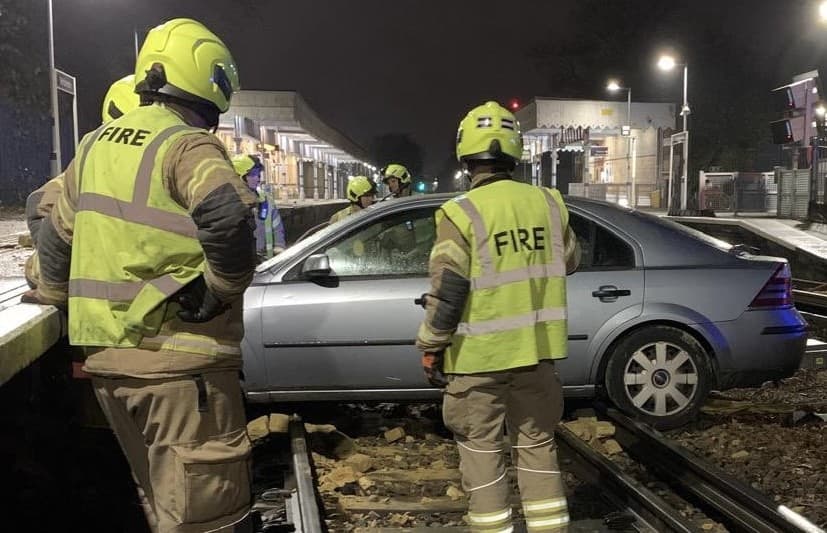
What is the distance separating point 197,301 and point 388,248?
124 inches

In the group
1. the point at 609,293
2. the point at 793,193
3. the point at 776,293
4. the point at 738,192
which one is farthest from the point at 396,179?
the point at 738,192

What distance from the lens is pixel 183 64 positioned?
255 cm

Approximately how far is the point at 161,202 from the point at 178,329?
39cm

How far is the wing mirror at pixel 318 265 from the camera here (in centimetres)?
510

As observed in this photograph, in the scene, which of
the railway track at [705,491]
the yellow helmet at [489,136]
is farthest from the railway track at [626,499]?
the yellow helmet at [489,136]

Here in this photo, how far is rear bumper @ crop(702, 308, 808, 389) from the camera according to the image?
5.28m

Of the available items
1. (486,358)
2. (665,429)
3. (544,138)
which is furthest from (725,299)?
(544,138)

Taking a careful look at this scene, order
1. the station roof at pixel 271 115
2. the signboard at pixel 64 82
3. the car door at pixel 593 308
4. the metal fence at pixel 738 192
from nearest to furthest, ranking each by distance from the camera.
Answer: the car door at pixel 593 308, the signboard at pixel 64 82, the metal fence at pixel 738 192, the station roof at pixel 271 115

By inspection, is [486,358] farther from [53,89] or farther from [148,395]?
[53,89]

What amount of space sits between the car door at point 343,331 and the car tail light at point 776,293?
224cm

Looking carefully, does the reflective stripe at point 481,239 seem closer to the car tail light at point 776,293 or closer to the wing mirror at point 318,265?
the wing mirror at point 318,265

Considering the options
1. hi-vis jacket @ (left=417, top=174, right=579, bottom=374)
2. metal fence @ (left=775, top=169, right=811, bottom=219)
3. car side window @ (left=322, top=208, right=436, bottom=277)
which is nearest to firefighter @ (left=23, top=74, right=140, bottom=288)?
hi-vis jacket @ (left=417, top=174, right=579, bottom=374)

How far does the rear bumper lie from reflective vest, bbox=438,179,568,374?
92.3 inches

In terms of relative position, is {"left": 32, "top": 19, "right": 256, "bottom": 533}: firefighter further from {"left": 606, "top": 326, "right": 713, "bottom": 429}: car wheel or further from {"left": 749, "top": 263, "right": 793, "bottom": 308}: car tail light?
{"left": 749, "top": 263, "right": 793, "bottom": 308}: car tail light
